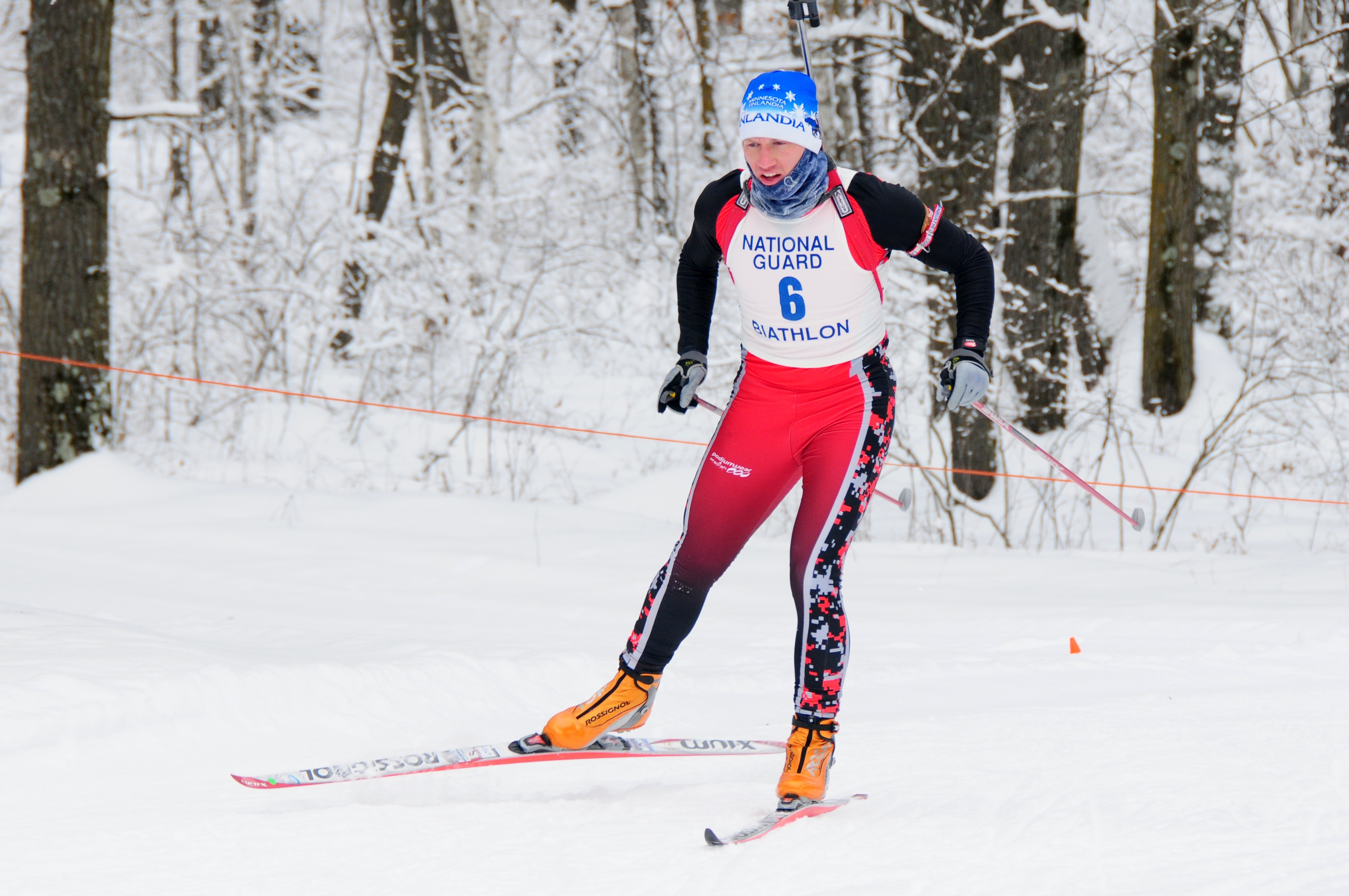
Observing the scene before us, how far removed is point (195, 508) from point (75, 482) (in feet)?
3.23

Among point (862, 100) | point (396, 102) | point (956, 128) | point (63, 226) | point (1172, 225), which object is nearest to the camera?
point (63, 226)

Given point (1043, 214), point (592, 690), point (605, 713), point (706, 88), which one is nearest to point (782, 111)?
point (605, 713)

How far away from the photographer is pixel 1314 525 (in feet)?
25.1

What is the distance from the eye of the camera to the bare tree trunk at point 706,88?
13703 mm

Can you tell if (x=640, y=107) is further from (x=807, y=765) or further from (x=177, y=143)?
(x=807, y=765)

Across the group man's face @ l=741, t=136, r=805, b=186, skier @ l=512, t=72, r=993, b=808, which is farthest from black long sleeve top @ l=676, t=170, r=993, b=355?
man's face @ l=741, t=136, r=805, b=186

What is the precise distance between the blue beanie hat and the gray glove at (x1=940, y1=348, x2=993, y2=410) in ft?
2.20

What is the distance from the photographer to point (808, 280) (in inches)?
123

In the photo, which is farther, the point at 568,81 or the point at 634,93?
the point at 568,81

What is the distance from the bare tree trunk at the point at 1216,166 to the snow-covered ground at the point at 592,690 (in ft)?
20.1

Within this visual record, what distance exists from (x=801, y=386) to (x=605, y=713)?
104 centimetres

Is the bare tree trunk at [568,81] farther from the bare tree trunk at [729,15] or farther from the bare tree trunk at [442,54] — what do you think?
the bare tree trunk at [729,15]

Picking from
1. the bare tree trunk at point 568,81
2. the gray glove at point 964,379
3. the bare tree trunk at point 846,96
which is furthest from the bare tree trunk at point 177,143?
the gray glove at point 964,379

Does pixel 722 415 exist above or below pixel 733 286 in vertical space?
below
